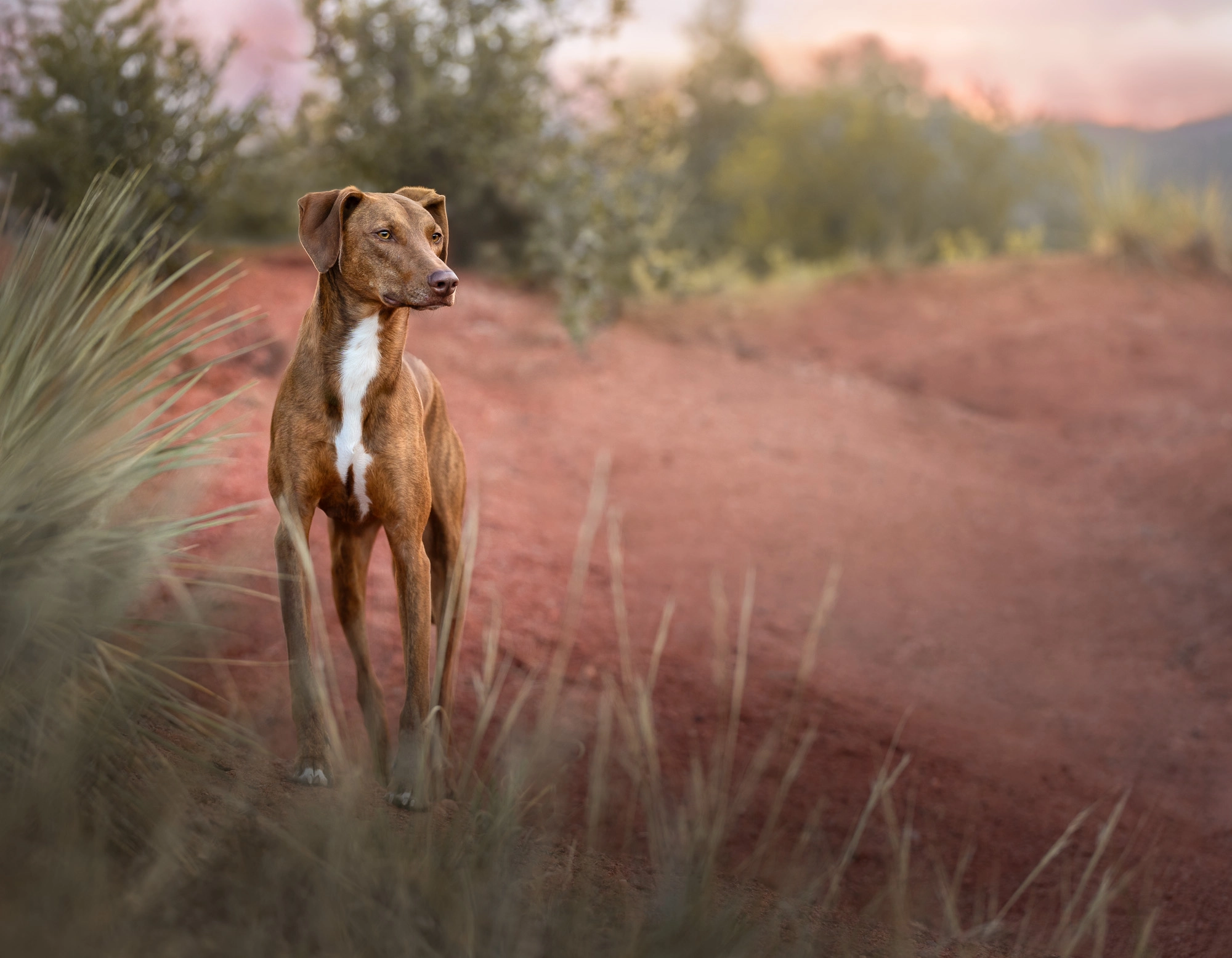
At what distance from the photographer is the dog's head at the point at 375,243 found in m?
2.79

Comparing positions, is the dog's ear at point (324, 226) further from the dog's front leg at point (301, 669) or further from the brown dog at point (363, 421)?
the dog's front leg at point (301, 669)

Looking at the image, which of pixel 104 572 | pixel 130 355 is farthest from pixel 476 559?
pixel 104 572

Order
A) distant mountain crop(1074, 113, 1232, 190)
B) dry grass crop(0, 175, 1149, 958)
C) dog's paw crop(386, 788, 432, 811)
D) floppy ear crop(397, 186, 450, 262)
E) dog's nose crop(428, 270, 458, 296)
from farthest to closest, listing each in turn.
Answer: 1. distant mountain crop(1074, 113, 1232, 190)
2. floppy ear crop(397, 186, 450, 262)
3. dog's paw crop(386, 788, 432, 811)
4. dog's nose crop(428, 270, 458, 296)
5. dry grass crop(0, 175, 1149, 958)

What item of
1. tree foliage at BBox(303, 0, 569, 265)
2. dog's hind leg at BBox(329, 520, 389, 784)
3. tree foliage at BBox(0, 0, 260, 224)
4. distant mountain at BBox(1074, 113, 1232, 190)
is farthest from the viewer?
distant mountain at BBox(1074, 113, 1232, 190)

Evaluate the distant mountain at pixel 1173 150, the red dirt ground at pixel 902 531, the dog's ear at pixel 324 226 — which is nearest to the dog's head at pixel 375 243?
the dog's ear at pixel 324 226

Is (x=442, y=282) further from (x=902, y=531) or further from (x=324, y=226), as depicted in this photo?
A: (x=902, y=531)

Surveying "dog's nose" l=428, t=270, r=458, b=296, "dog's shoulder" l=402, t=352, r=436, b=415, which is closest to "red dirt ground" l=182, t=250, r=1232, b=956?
"dog's shoulder" l=402, t=352, r=436, b=415

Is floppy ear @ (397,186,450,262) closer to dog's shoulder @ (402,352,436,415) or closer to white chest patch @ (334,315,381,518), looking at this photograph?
white chest patch @ (334,315,381,518)

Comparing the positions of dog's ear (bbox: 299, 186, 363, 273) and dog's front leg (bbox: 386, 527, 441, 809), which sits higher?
dog's ear (bbox: 299, 186, 363, 273)

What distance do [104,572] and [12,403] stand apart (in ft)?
2.19

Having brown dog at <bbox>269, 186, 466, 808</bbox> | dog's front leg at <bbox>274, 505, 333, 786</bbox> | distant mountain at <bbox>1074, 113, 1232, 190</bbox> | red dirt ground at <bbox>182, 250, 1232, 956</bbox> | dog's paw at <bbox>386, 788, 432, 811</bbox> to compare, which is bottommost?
red dirt ground at <bbox>182, 250, 1232, 956</bbox>

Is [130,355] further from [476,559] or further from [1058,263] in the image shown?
[1058,263]

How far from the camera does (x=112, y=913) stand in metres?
1.96

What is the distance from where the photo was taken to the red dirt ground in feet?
16.9
